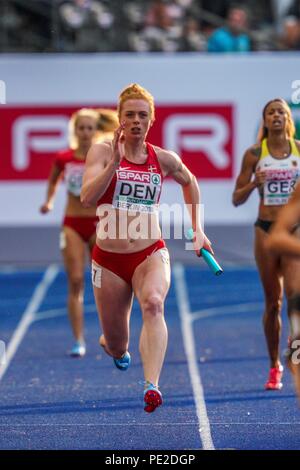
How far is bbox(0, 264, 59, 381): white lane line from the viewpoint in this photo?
12297 millimetres

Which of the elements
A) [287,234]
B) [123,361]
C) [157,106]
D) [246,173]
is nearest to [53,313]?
[157,106]

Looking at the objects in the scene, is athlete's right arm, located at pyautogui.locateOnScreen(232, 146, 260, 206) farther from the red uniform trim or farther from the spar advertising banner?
the spar advertising banner

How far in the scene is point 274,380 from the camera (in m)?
10.2

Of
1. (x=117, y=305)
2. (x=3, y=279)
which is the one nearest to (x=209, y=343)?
(x=117, y=305)

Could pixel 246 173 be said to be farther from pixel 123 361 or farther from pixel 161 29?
pixel 161 29

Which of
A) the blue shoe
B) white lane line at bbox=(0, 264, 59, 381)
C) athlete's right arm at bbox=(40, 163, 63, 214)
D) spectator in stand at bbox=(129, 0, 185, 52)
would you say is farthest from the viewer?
spectator in stand at bbox=(129, 0, 185, 52)

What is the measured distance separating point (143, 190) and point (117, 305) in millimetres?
806

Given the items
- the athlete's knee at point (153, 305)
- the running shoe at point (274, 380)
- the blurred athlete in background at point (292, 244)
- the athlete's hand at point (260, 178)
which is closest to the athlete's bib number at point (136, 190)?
the athlete's knee at point (153, 305)

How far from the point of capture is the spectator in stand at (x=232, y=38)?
18219 mm

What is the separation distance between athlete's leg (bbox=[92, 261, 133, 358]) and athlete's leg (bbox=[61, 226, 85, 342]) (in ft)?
11.1

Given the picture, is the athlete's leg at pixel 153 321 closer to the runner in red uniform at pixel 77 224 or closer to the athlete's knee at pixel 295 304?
the athlete's knee at pixel 295 304

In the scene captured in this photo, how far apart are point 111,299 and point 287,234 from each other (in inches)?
97.6

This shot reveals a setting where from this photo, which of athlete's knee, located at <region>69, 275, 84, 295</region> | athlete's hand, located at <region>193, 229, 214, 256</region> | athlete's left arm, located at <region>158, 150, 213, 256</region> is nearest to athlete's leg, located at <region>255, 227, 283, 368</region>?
athlete's left arm, located at <region>158, 150, 213, 256</region>

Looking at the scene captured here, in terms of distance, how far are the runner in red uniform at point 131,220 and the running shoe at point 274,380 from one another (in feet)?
6.62
